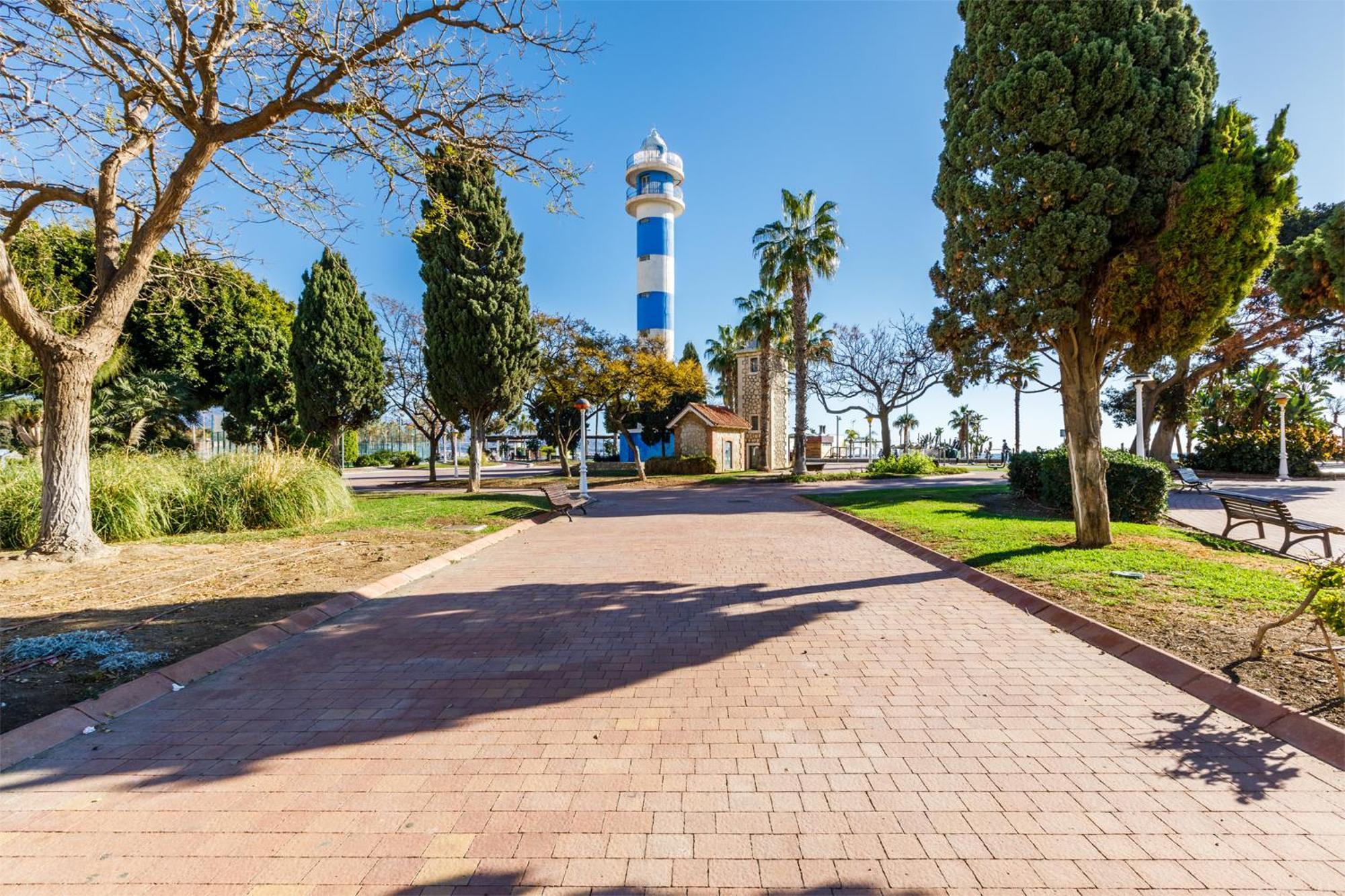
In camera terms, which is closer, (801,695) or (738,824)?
(738,824)

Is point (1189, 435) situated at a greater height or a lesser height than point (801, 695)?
greater

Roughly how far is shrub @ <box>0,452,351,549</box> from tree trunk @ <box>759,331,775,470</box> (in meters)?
Answer: 24.8

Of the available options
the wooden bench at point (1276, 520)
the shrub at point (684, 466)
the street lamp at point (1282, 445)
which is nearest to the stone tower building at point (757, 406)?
the shrub at point (684, 466)

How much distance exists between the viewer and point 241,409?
24125 mm

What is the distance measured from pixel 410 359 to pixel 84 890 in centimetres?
2874

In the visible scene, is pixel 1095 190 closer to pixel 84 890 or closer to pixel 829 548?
pixel 829 548

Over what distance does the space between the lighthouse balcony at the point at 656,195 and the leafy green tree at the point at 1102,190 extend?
40.9m

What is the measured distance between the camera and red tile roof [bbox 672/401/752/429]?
35.2 metres

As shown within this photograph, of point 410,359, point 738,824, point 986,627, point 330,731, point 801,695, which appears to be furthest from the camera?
point 410,359

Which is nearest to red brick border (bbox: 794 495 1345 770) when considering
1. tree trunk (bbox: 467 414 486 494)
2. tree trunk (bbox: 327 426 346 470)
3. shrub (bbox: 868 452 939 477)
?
tree trunk (bbox: 467 414 486 494)

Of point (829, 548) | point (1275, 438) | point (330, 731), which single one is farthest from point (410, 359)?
point (1275, 438)

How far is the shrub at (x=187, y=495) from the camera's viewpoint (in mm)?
8477

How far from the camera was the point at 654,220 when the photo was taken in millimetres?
46406

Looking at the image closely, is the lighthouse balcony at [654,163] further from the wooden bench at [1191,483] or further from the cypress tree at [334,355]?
the wooden bench at [1191,483]
